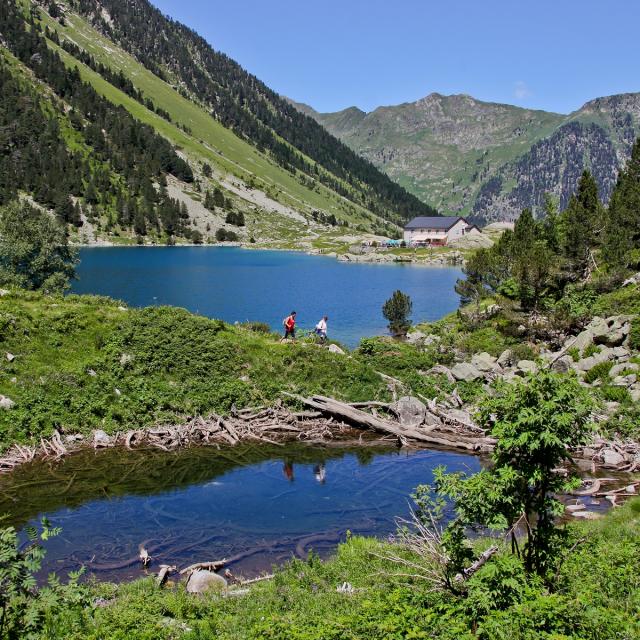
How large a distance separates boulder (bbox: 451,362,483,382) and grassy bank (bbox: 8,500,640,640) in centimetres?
1774

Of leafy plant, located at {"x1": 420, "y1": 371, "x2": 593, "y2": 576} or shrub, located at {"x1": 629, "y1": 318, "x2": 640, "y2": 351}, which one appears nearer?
leafy plant, located at {"x1": 420, "y1": 371, "x2": 593, "y2": 576}

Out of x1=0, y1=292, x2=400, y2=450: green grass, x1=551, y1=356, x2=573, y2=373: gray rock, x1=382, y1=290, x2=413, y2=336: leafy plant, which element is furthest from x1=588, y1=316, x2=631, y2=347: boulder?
x1=382, y1=290, x2=413, y2=336: leafy plant

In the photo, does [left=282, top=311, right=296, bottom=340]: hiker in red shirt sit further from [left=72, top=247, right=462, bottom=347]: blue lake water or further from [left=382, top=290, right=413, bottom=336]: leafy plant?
[left=382, top=290, right=413, bottom=336]: leafy plant

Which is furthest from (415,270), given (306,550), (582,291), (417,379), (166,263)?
(306,550)

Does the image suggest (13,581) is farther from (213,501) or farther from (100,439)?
(100,439)

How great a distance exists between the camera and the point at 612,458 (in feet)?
74.5

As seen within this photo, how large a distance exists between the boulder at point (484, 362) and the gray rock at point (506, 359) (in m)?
0.36

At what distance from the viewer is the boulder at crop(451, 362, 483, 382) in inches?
1235

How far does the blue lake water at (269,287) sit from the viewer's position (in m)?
64.4

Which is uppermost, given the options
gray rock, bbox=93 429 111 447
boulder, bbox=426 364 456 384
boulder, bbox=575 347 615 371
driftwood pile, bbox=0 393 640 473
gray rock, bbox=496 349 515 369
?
boulder, bbox=575 347 615 371

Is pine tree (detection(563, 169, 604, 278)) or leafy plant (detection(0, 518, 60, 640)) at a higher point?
pine tree (detection(563, 169, 604, 278))

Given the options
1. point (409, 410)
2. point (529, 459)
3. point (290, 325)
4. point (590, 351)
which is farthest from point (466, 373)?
point (529, 459)

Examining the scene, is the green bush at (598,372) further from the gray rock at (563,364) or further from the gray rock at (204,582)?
the gray rock at (204,582)

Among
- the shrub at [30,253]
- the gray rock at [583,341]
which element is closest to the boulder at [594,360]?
the gray rock at [583,341]
